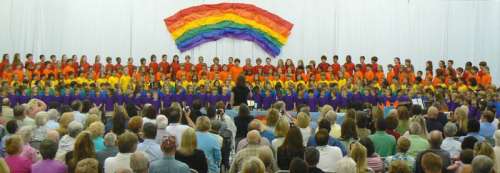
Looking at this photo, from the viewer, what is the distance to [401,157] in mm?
7996

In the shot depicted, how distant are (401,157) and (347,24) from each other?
19.6 meters

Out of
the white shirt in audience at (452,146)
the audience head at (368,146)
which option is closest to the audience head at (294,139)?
the audience head at (368,146)

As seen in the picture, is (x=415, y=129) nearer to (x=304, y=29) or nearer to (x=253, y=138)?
(x=253, y=138)

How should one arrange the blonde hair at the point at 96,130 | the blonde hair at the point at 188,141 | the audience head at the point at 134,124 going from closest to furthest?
the blonde hair at the point at 188,141
the blonde hair at the point at 96,130
the audience head at the point at 134,124

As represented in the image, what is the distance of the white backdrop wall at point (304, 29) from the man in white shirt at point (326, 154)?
62.8 feet

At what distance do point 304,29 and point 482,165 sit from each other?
2085cm

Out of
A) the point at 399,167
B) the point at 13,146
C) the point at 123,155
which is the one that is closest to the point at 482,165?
the point at 399,167

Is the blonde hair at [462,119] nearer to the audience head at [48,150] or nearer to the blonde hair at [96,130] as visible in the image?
the blonde hair at [96,130]

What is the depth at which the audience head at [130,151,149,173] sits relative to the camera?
7008 millimetres

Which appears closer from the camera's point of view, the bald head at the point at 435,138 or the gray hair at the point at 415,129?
the bald head at the point at 435,138

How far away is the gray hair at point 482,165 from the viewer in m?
6.76

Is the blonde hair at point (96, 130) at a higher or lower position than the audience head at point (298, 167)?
higher

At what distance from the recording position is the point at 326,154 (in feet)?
26.3

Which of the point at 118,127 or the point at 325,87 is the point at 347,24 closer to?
the point at 325,87
